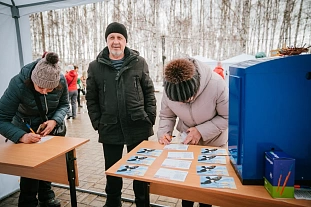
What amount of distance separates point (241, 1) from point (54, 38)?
42.5 feet

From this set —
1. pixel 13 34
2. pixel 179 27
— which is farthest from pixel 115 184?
pixel 179 27

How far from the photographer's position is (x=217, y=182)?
1151 mm

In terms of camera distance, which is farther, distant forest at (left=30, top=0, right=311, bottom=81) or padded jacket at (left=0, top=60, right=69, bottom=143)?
distant forest at (left=30, top=0, right=311, bottom=81)

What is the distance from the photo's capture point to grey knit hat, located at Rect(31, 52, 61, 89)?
1.82 metres

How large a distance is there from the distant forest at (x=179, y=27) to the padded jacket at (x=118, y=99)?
11.2m

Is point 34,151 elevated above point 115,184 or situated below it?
above

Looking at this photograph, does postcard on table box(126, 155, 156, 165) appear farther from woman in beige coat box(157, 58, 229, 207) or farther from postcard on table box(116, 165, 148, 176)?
woman in beige coat box(157, 58, 229, 207)

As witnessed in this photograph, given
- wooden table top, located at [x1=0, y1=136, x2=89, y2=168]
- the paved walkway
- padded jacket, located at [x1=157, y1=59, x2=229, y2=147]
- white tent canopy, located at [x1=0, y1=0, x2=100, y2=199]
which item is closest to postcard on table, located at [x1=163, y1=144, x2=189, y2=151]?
padded jacket, located at [x1=157, y1=59, x2=229, y2=147]

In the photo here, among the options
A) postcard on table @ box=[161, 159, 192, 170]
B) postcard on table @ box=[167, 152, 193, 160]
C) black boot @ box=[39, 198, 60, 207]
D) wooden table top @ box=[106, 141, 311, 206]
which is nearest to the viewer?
wooden table top @ box=[106, 141, 311, 206]

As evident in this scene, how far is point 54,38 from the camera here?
15906mm

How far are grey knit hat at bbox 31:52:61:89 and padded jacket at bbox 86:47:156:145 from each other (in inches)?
14.5

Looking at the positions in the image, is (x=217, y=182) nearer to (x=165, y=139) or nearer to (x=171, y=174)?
(x=171, y=174)

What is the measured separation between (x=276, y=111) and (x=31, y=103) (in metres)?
1.95

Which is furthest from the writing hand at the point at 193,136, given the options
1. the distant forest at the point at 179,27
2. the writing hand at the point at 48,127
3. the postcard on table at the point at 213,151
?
the distant forest at the point at 179,27
